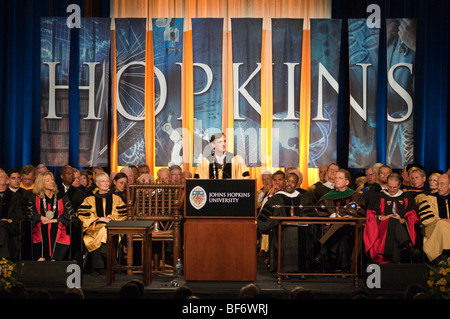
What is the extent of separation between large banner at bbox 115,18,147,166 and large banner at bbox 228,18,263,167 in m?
1.60

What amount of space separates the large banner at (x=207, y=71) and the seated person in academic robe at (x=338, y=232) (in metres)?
3.66

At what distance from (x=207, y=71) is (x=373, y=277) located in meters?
5.51

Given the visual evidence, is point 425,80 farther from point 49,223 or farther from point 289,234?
point 49,223

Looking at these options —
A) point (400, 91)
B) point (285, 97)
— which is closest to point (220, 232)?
point (285, 97)

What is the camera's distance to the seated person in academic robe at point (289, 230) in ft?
25.3

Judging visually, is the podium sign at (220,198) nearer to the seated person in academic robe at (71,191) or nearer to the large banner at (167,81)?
the seated person in academic robe at (71,191)

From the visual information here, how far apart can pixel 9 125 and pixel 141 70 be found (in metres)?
2.78

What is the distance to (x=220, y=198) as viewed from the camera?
277 inches

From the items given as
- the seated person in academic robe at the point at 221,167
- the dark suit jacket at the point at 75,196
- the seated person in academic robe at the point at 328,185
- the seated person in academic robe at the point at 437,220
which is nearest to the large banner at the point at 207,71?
the seated person in academic robe at the point at 221,167

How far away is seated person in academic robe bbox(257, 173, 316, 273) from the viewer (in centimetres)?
770

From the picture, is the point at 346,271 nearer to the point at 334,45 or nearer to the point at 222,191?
the point at 222,191

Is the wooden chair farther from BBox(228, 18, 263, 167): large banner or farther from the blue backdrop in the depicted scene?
the blue backdrop

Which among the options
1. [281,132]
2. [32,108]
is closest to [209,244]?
[281,132]

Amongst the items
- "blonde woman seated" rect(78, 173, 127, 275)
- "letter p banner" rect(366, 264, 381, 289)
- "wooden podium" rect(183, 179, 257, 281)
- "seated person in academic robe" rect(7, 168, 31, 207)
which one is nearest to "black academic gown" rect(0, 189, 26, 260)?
"seated person in academic robe" rect(7, 168, 31, 207)
